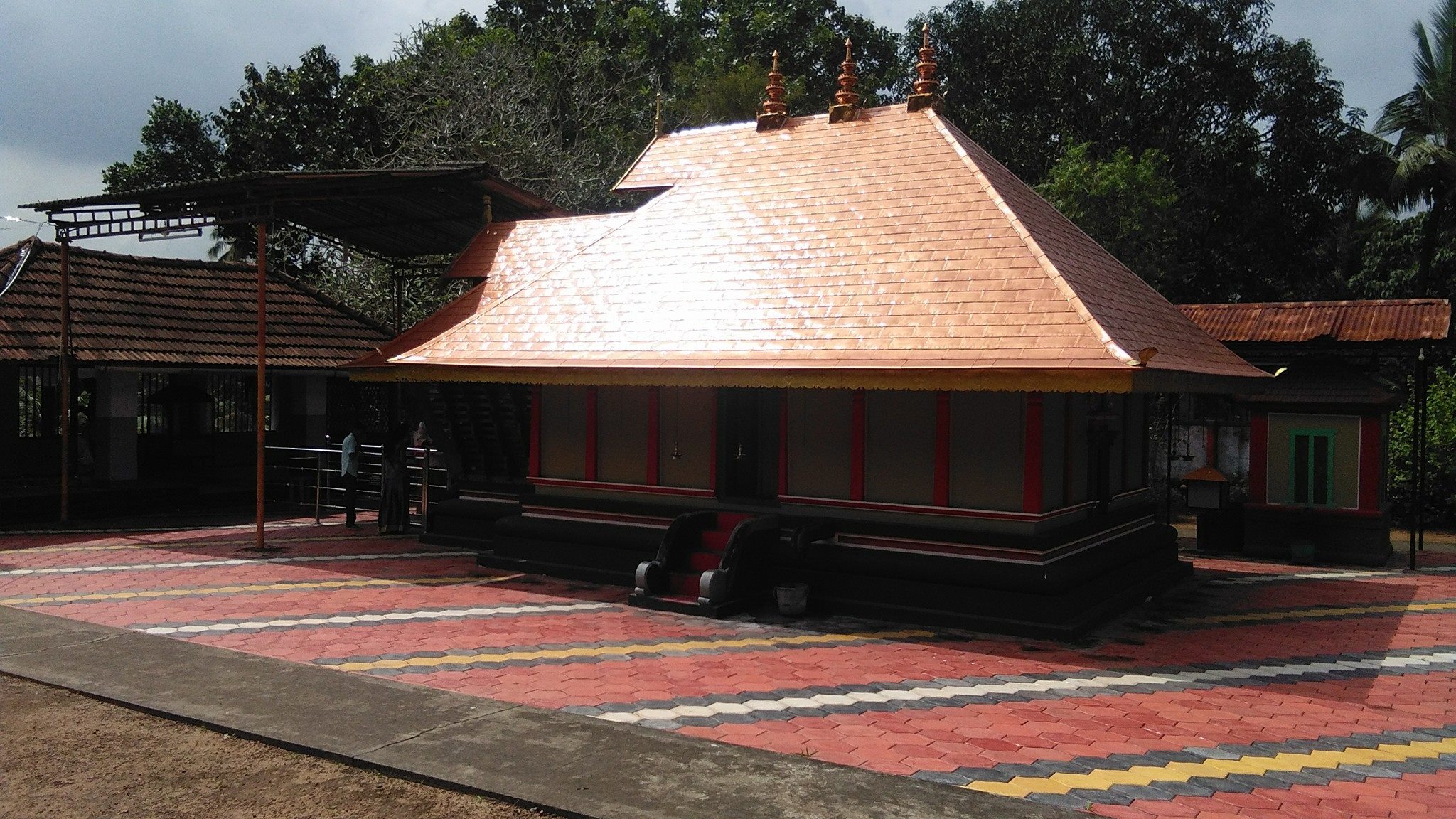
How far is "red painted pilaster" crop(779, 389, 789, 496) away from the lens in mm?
10938

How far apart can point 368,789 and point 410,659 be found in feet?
8.96

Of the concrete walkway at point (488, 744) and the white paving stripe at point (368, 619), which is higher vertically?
the concrete walkway at point (488, 744)

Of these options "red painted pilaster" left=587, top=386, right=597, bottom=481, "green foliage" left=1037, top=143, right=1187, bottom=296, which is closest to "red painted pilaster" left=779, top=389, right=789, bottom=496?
"red painted pilaster" left=587, top=386, right=597, bottom=481

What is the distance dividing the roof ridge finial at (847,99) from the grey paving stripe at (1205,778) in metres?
8.94

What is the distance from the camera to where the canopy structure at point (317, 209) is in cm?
1311

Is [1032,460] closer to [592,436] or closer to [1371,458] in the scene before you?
[592,436]

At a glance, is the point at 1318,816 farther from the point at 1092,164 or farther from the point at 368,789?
the point at 1092,164

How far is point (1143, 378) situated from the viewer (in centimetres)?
850

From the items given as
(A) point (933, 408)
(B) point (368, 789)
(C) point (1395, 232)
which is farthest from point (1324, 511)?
(C) point (1395, 232)

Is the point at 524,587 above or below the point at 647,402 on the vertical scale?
below

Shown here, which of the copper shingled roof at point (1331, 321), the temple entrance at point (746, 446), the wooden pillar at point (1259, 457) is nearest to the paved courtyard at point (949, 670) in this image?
the temple entrance at point (746, 446)

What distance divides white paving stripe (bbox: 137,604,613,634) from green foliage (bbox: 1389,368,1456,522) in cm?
1629

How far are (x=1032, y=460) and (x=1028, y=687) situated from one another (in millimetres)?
2413

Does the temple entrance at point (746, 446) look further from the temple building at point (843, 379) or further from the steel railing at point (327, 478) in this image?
the steel railing at point (327, 478)
